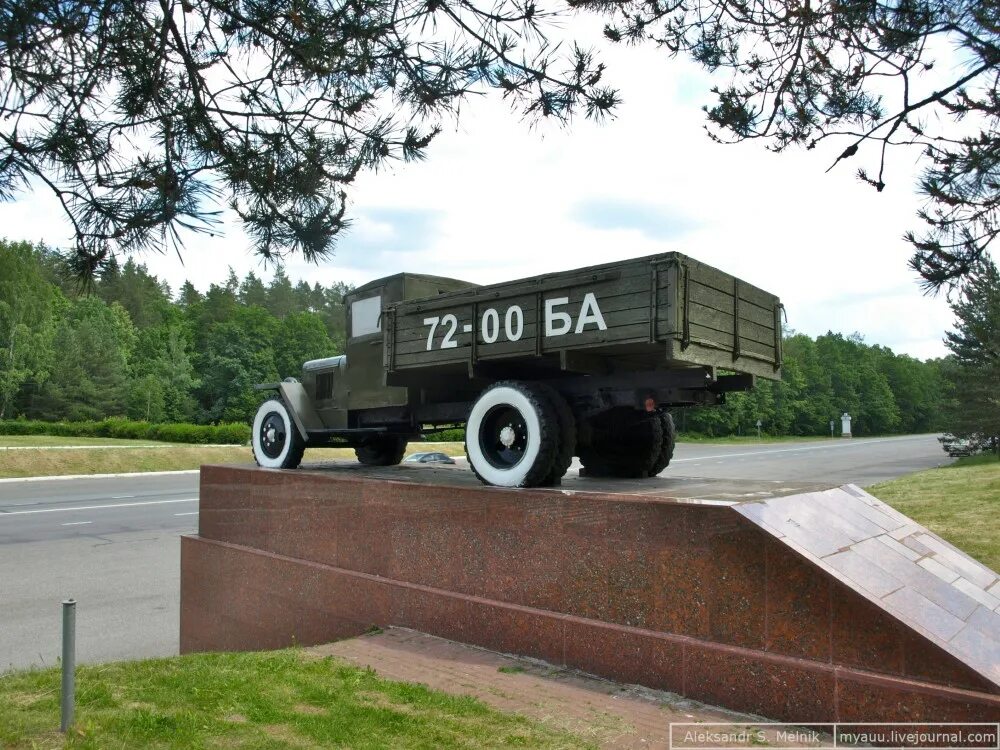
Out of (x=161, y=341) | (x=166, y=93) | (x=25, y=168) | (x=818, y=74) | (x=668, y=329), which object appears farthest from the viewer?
(x=161, y=341)

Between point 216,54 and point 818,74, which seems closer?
point 216,54

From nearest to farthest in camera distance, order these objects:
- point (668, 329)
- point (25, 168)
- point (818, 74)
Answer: point (25, 168)
point (668, 329)
point (818, 74)

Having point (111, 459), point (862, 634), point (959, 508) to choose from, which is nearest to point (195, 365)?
point (111, 459)

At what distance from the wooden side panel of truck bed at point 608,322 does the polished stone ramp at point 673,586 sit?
0.98m

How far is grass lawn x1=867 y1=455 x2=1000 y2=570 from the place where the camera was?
888cm

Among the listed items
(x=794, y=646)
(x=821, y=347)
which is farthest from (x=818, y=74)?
(x=821, y=347)

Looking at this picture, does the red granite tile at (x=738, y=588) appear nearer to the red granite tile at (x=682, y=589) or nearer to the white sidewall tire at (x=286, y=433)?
the red granite tile at (x=682, y=589)

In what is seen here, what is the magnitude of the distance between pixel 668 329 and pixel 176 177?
9.77ft

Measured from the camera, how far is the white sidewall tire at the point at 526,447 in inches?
219

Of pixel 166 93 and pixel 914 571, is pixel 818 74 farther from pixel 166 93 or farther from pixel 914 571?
pixel 166 93

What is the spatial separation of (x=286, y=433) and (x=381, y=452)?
1.29 meters

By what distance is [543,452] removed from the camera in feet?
18.1

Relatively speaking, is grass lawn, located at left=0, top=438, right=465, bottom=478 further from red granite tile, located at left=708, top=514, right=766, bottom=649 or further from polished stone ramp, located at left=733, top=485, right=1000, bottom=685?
red granite tile, located at left=708, top=514, right=766, bottom=649

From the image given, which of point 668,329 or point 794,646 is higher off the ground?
point 668,329
